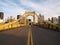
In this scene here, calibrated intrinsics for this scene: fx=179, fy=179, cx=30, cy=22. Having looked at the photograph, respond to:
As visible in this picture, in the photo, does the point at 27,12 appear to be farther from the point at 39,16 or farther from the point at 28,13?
the point at 39,16

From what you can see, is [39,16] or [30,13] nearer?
[39,16]

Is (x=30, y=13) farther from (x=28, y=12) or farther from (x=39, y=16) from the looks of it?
(x=39, y=16)

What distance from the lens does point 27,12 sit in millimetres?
124688

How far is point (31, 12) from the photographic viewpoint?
122750 millimetres

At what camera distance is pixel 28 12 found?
126250 millimetres

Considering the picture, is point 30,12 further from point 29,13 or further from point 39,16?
point 39,16

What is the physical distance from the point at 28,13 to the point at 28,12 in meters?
0.76

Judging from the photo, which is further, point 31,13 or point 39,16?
point 31,13

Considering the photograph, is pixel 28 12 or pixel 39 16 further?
pixel 28 12

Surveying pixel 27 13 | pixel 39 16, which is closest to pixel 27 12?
pixel 27 13

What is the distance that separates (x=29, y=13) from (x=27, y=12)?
8.06ft

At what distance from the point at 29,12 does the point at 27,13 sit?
5.77ft

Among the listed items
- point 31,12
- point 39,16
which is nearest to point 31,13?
point 31,12

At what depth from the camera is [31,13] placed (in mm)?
122500
